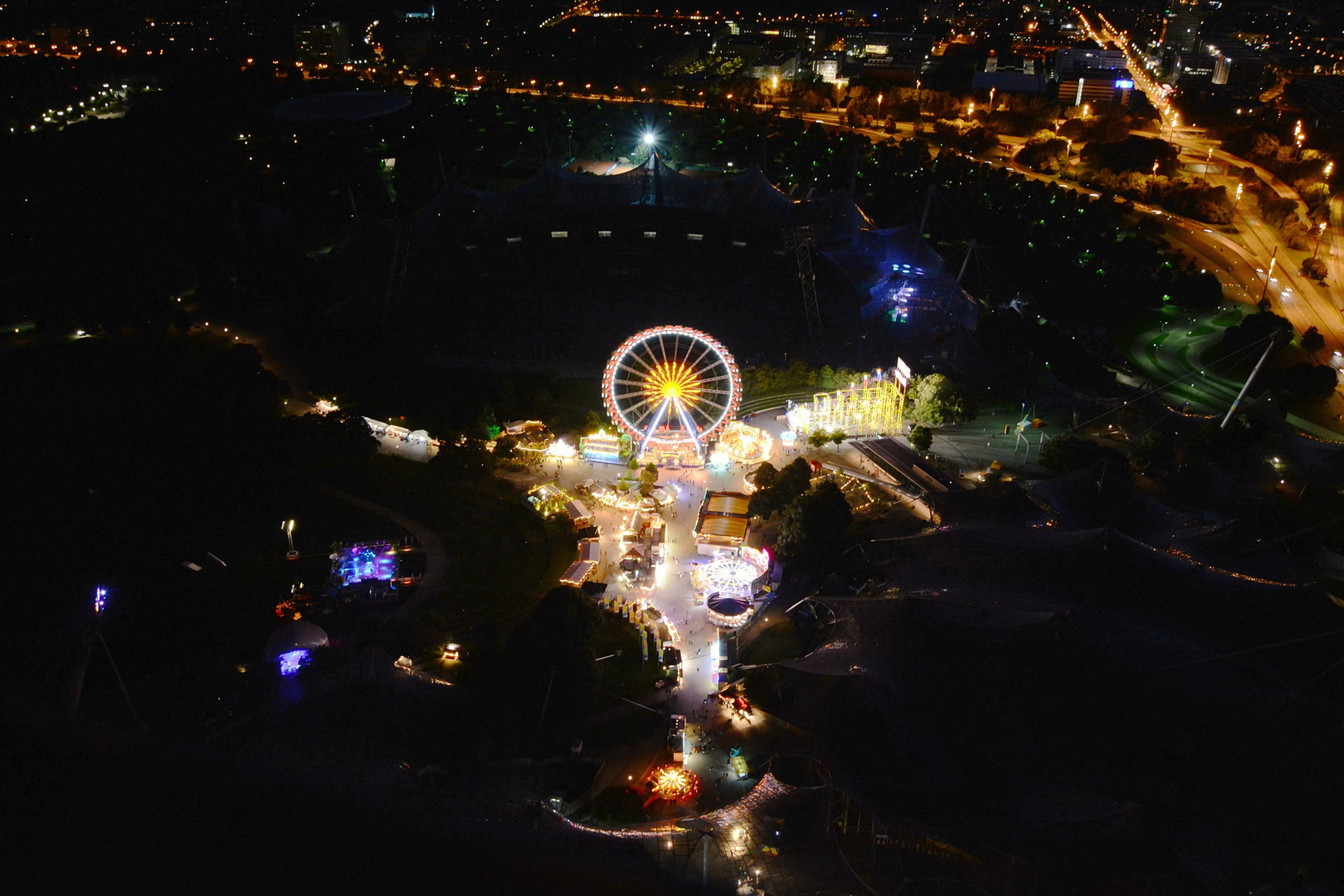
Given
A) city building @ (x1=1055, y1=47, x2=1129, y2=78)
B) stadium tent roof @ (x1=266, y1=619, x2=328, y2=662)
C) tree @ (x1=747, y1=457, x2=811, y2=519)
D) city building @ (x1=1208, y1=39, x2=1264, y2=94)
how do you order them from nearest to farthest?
1. stadium tent roof @ (x1=266, y1=619, x2=328, y2=662)
2. tree @ (x1=747, y1=457, x2=811, y2=519)
3. city building @ (x1=1208, y1=39, x2=1264, y2=94)
4. city building @ (x1=1055, y1=47, x2=1129, y2=78)

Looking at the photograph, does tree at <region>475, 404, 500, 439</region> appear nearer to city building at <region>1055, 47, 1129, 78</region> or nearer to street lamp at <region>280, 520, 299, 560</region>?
street lamp at <region>280, 520, 299, 560</region>

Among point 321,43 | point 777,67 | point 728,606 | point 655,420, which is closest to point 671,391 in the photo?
point 655,420

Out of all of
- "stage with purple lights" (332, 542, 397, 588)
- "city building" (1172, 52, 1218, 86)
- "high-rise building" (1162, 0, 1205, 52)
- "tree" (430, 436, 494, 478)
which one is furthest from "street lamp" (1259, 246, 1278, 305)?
"high-rise building" (1162, 0, 1205, 52)

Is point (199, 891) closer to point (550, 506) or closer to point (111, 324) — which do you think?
point (550, 506)

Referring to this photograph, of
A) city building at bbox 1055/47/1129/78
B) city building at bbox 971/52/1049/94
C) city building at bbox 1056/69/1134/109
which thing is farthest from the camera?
city building at bbox 1055/47/1129/78

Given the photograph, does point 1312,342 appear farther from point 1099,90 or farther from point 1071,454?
point 1099,90

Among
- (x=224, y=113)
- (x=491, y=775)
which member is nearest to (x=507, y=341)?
(x=491, y=775)
